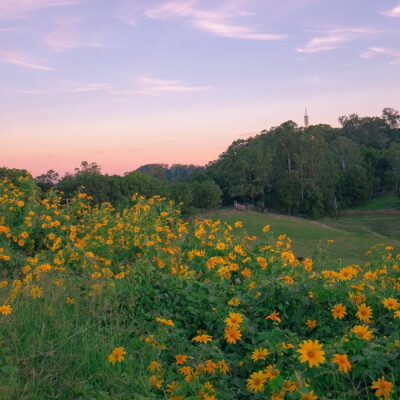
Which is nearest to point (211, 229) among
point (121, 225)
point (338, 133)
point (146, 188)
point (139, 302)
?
point (121, 225)

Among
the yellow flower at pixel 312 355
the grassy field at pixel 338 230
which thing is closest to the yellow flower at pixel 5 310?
the yellow flower at pixel 312 355

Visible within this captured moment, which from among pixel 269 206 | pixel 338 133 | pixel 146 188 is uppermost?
pixel 338 133

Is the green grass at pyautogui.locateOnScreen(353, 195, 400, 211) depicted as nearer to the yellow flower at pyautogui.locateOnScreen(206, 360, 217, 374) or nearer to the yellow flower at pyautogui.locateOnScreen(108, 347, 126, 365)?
the yellow flower at pyautogui.locateOnScreen(206, 360, 217, 374)

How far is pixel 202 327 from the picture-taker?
3605 mm

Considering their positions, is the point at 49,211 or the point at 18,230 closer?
the point at 18,230

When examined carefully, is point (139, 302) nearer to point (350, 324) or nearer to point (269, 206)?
point (350, 324)

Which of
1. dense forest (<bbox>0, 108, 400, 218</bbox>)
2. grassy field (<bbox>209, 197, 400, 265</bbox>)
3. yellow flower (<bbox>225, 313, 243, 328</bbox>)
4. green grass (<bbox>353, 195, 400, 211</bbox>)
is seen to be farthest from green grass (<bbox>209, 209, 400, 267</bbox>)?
yellow flower (<bbox>225, 313, 243, 328</bbox>)

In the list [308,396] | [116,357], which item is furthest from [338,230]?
[308,396]

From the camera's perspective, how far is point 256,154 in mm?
45406

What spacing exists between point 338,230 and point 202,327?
32.1 metres

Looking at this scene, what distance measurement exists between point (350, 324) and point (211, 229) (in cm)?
270

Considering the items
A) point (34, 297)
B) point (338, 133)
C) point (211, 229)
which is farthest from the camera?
point (338, 133)

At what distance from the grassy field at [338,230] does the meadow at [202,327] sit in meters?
16.2

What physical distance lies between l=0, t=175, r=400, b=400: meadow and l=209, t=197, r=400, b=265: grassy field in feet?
53.2
